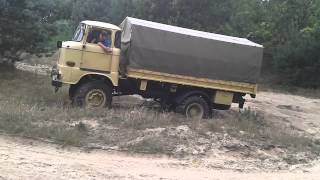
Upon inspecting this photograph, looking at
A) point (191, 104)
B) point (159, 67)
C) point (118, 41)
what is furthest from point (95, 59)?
point (191, 104)

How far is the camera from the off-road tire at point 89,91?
15.5 metres

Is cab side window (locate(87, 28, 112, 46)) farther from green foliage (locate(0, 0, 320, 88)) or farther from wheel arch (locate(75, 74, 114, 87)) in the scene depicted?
green foliage (locate(0, 0, 320, 88))

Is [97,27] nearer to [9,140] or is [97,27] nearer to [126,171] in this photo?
[9,140]

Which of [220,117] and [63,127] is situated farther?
[220,117]

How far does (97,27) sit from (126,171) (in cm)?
650

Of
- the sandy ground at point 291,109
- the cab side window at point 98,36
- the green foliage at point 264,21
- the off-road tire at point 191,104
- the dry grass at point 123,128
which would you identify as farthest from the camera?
the green foliage at point 264,21

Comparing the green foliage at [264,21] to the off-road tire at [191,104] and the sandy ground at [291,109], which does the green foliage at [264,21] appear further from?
the off-road tire at [191,104]

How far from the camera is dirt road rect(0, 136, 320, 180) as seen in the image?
30.6ft

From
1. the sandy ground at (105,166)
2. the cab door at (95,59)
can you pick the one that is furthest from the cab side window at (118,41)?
the sandy ground at (105,166)

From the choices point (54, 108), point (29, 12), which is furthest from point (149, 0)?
point (54, 108)

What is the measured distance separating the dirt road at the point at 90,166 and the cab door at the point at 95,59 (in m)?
4.62

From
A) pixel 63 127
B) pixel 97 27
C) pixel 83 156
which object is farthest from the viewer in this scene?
pixel 97 27

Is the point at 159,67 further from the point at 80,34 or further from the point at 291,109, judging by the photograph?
the point at 291,109

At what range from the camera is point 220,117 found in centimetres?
1709
